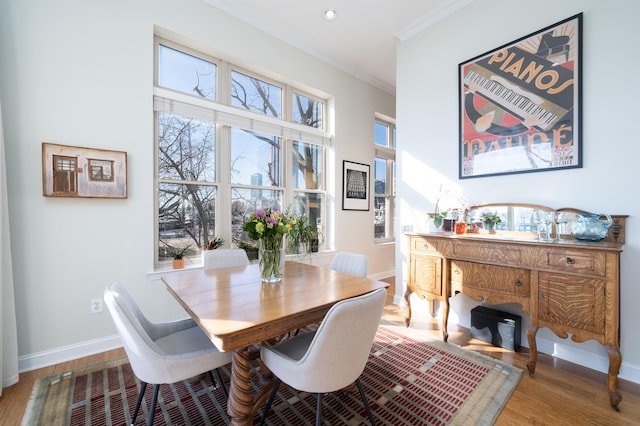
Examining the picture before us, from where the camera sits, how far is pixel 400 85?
344cm

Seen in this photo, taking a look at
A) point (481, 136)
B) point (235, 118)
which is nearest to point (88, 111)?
point (235, 118)

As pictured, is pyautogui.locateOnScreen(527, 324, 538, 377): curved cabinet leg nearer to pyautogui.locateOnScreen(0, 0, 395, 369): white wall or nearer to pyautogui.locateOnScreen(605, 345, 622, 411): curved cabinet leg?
pyautogui.locateOnScreen(605, 345, 622, 411): curved cabinet leg

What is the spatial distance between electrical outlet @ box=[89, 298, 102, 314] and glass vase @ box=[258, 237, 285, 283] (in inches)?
62.9

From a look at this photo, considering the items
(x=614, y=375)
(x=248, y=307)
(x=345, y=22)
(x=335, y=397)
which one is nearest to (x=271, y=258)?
(x=248, y=307)

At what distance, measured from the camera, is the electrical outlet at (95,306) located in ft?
7.45

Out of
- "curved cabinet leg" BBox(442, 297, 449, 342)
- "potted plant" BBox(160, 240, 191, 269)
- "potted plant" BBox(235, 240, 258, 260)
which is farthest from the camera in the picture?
"potted plant" BBox(235, 240, 258, 260)

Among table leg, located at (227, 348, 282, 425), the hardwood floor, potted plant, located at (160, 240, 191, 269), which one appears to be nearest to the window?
the hardwood floor

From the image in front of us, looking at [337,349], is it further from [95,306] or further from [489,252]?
[95,306]

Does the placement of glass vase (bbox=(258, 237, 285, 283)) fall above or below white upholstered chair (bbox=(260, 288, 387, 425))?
above

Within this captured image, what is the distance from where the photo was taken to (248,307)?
1.33m

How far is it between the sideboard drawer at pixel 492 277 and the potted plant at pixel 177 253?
2.61 metres

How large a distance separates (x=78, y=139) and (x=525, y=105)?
3809 millimetres

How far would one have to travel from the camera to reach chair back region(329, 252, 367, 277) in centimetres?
219

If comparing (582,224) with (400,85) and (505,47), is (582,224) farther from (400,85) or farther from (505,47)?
(400,85)
